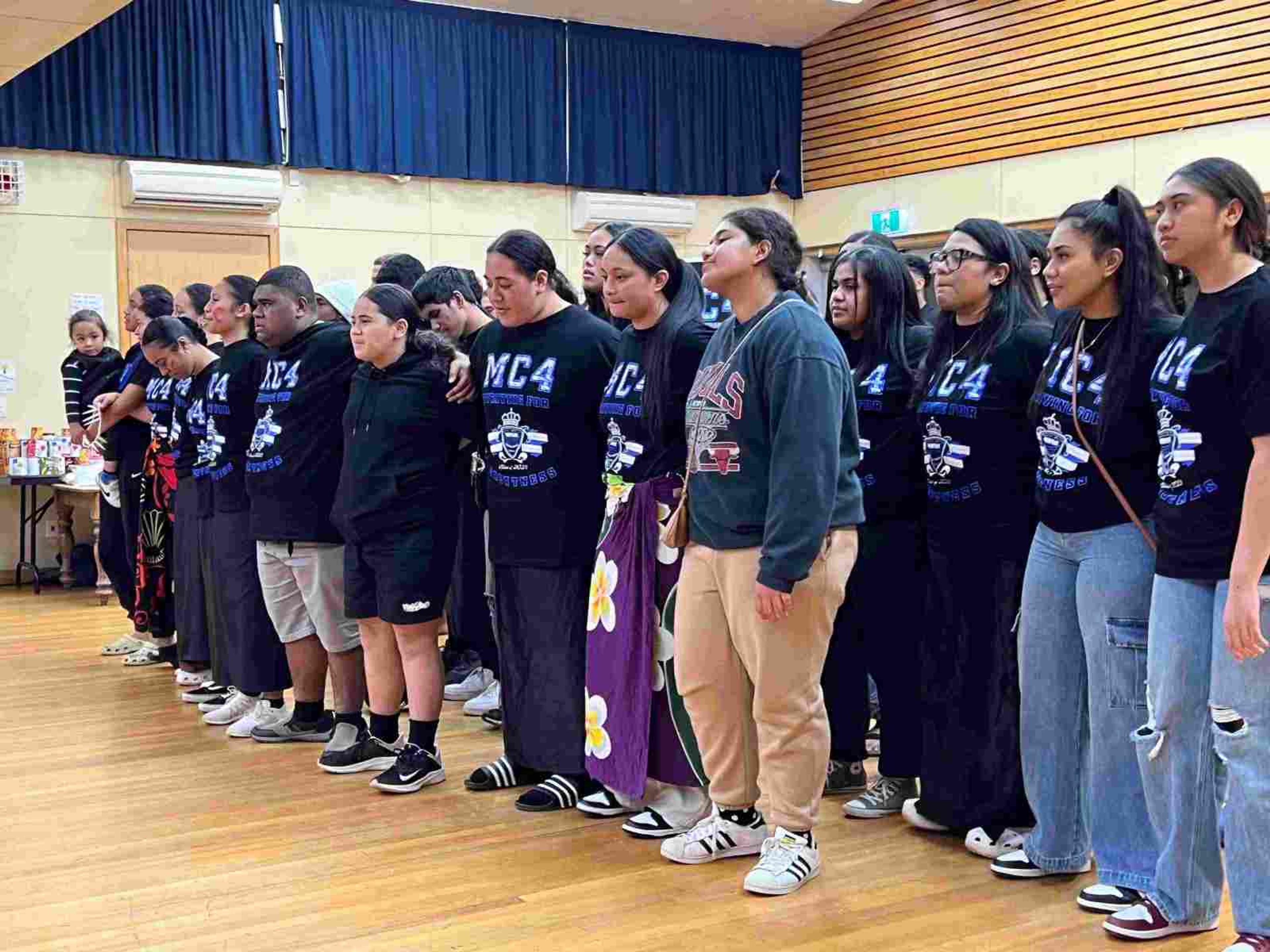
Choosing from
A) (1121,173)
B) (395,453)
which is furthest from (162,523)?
(1121,173)

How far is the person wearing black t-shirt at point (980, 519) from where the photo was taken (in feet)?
11.5

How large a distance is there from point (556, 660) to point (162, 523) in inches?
106

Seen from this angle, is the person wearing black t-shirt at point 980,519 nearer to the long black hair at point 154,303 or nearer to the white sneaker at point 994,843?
the white sneaker at point 994,843

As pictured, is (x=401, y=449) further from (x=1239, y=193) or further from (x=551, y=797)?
(x=1239, y=193)

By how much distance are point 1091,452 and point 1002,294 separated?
0.65 m

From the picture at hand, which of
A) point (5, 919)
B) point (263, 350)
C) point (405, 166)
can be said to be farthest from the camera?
point (405, 166)

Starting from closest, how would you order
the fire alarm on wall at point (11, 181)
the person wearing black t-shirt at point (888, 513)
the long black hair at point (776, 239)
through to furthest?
the long black hair at point (776, 239) < the person wearing black t-shirt at point (888, 513) < the fire alarm on wall at point (11, 181)

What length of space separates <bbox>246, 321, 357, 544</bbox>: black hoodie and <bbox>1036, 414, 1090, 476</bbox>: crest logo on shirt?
7.51ft

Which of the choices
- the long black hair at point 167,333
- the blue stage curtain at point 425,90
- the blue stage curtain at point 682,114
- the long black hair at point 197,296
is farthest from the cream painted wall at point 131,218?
the long black hair at point 167,333

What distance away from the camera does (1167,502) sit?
2826mm

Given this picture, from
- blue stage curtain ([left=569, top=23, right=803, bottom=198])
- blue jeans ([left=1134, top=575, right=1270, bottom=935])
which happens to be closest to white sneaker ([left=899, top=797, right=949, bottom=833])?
blue jeans ([left=1134, top=575, right=1270, bottom=935])

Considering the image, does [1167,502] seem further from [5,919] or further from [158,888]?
→ [5,919]

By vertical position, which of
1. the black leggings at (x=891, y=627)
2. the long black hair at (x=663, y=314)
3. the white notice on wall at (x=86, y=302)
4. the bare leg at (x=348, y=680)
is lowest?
the bare leg at (x=348, y=680)

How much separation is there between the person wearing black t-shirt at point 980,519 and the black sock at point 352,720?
1956mm
